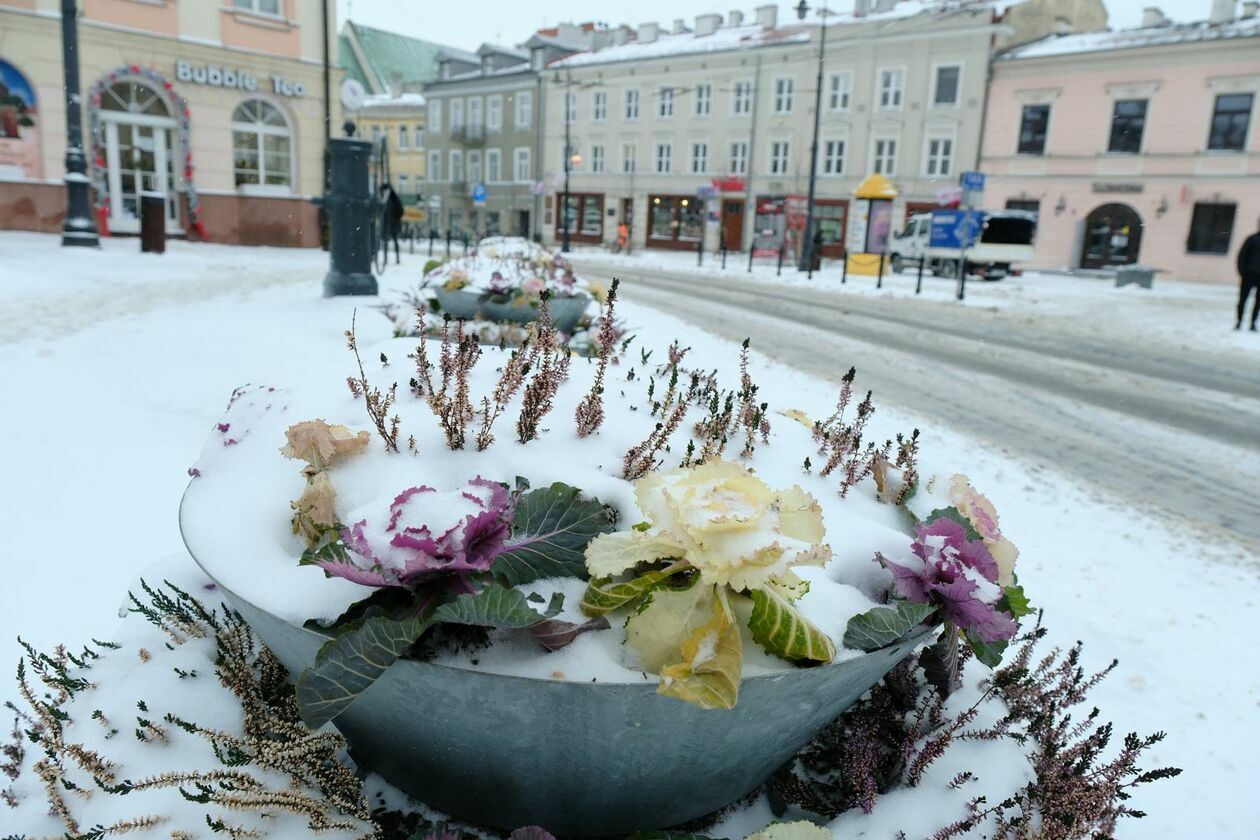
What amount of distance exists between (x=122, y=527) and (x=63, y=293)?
6.68 meters

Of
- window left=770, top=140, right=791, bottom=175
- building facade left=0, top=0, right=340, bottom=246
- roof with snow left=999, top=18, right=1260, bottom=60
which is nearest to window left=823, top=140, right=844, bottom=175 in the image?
window left=770, top=140, right=791, bottom=175

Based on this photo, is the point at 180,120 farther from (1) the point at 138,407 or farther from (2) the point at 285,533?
(2) the point at 285,533

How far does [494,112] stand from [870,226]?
27.4m

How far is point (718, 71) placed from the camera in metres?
38.3

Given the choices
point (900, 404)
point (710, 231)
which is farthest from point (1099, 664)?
point (710, 231)

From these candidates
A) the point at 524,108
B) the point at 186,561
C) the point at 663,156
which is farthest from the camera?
the point at 524,108

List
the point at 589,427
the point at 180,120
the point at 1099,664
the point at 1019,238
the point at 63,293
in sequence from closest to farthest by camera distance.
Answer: the point at 589,427 → the point at 1099,664 → the point at 63,293 → the point at 180,120 → the point at 1019,238

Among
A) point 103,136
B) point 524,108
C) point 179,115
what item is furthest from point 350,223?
point 524,108

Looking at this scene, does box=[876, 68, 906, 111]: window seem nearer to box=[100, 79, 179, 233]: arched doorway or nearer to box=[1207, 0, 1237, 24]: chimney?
box=[1207, 0, 1237, 24]: chimney

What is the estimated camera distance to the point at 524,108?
46031 mm

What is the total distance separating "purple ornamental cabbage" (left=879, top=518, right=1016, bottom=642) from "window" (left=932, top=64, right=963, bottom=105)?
35.7 metres

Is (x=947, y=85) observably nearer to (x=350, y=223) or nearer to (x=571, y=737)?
(x=350, y=223)

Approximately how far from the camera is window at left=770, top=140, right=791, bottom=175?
37.2m

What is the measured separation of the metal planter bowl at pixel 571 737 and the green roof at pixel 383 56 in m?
58.5
